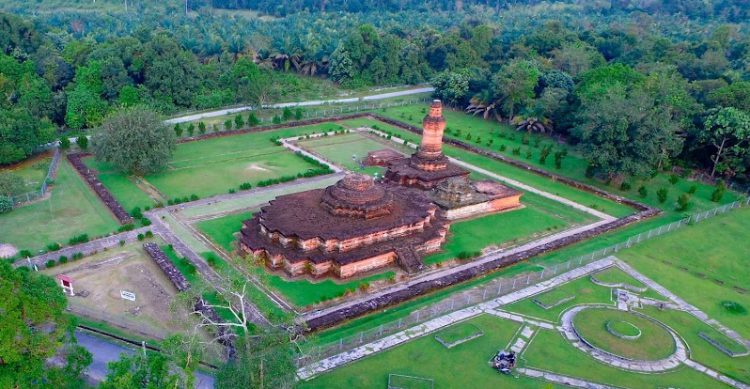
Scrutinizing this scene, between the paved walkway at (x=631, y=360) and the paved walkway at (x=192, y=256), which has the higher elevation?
the paved walkway at (x=631, y=360)

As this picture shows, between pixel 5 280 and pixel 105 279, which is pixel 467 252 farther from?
pixel 5 280

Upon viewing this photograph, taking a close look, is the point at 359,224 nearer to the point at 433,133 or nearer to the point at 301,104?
the point at 433,133

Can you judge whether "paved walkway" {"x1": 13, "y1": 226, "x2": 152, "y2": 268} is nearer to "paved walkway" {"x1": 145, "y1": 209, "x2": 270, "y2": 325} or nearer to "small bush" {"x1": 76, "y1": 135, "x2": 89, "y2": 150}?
"paved walkway" {"x1": 145, "y1": 209, "x2": 270, "y2": 325}

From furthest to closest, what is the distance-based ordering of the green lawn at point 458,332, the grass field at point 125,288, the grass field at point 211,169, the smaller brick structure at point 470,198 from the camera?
1. the grass field at point 211,169
2. the smaller brick structure at point 470,198
3. the grass field at point 125,288
4. the green lawn at point 458,332

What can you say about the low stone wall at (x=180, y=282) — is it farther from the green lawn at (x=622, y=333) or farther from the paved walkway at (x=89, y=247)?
the green lawn at (x=622, y=333)

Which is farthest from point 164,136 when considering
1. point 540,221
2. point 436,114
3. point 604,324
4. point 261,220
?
point 604,324

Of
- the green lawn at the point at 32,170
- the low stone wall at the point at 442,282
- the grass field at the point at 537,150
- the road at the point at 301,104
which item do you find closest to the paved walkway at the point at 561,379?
the low stone wall at the point at 442,282

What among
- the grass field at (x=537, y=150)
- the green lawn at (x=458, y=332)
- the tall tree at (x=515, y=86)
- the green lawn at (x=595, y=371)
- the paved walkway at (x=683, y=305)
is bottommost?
the green lawn at (x=458, y=332)
